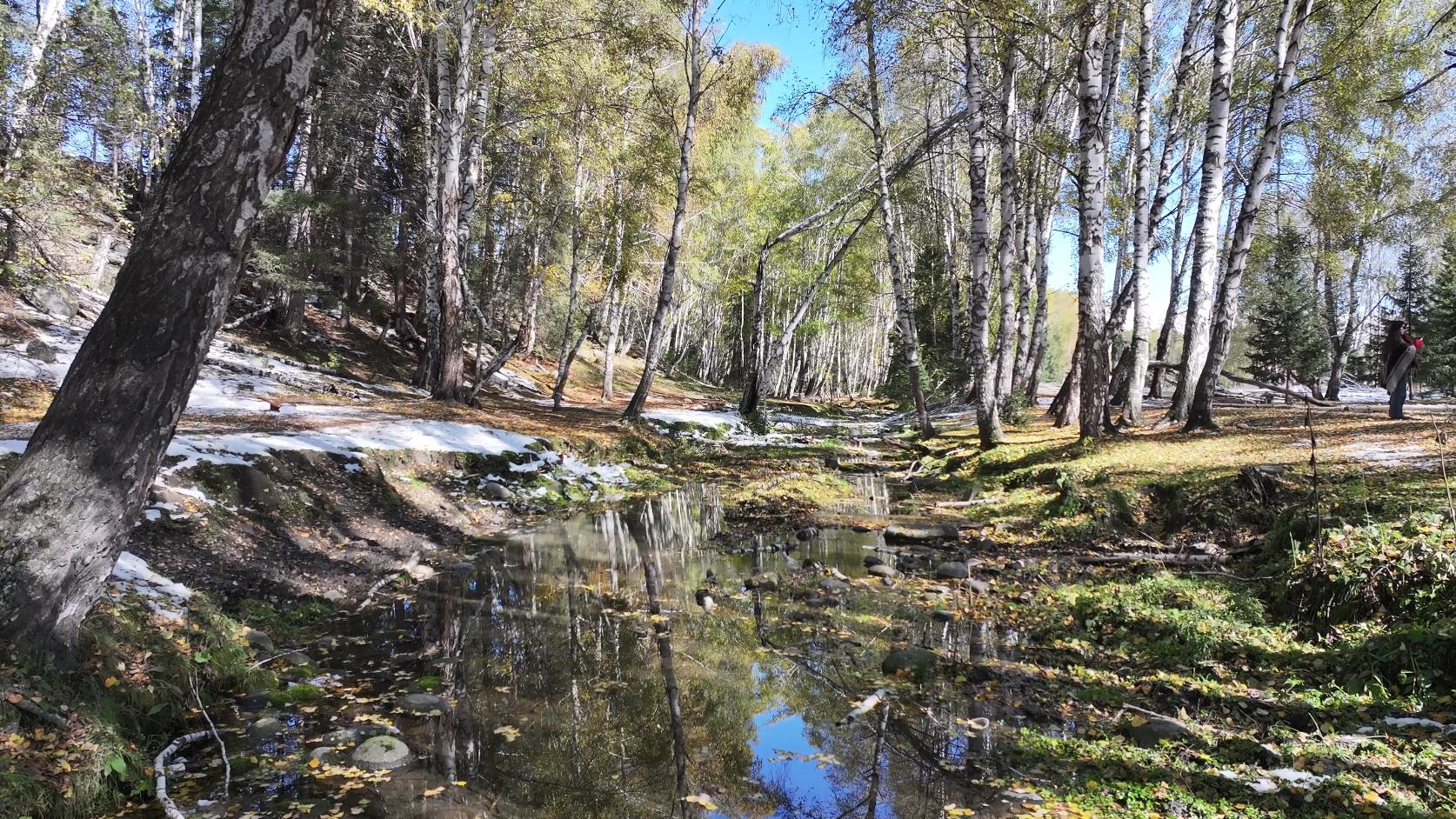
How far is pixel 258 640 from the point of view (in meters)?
4.65

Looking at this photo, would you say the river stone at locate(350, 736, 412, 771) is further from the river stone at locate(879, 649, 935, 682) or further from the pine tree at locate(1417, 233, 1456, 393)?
the pine tree at locate(1417, 233, 1456, 393)

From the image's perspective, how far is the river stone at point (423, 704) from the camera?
393 cm

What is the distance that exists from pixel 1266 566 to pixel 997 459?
234 inches

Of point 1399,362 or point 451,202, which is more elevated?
point 451,202

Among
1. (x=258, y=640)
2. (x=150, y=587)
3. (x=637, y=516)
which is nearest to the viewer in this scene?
(x=150, y=587)

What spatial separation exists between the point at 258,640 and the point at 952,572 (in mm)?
5861

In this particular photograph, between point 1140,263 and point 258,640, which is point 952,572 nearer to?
point 258,640

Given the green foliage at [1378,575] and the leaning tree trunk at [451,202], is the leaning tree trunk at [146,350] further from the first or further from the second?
the leaning tree trunk at [451,202]

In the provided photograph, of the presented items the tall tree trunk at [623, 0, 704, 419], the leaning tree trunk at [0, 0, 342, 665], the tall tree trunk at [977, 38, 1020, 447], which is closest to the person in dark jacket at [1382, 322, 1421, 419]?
the tall tree trunk at [977, 38, 1020, 447]

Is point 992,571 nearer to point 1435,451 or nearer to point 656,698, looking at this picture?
point 656,698

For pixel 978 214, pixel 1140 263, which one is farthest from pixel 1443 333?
pixel 978 214

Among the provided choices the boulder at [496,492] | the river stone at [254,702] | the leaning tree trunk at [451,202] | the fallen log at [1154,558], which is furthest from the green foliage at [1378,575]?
the leaning tree trunk at [451,202]

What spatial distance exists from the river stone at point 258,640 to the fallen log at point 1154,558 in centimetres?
684

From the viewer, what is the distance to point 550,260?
24.8 meters
